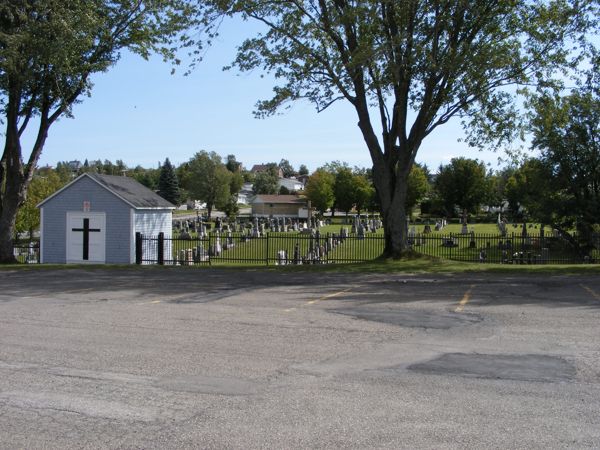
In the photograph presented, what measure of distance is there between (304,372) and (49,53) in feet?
60.8

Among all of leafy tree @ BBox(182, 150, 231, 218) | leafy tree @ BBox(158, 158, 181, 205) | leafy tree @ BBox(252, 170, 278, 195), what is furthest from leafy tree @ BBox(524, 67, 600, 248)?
leafy tree @ BBox(252, 170, 278, 195)

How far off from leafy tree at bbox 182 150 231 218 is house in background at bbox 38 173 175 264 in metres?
55.3

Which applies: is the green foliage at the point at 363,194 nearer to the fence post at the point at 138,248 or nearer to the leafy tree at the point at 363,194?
the leafy tree at the point at 363,194

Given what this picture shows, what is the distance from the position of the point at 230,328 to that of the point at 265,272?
31.2 feet

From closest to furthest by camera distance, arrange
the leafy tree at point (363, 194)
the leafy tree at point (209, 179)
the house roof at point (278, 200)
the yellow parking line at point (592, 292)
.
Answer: the yellow parking line at point (592, 292) < the leafy tree at point (209, 179) < the leafy tree at point (363, 194) < the house roof at point (278, 200)

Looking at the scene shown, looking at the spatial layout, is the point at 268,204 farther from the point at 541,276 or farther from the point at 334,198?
the point at 541,276

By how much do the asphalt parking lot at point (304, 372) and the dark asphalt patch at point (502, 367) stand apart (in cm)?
3

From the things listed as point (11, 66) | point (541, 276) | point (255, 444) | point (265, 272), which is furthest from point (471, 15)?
point (255, 444)

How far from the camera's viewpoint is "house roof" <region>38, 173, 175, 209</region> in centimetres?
2713

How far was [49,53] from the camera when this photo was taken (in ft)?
69.1

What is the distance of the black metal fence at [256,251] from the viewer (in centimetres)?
2513

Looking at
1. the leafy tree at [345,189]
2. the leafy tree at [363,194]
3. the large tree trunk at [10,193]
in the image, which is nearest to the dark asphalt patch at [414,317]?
the large tree trunk at [10,193]

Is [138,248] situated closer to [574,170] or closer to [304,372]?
[304,372]

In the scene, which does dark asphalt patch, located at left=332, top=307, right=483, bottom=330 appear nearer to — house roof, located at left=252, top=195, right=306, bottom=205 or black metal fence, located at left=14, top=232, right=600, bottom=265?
black metal fence, located at left=14, top=232, right=600, bottom=265
